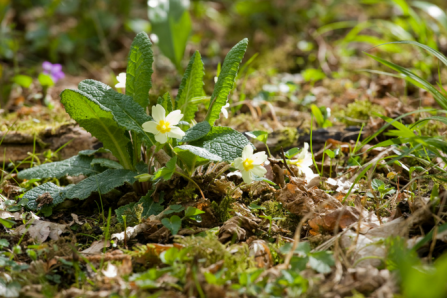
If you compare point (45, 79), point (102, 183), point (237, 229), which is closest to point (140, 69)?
point (102, 183)

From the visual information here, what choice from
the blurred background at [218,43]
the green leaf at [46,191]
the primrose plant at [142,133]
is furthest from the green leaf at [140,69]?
the blurred background at [218,43]

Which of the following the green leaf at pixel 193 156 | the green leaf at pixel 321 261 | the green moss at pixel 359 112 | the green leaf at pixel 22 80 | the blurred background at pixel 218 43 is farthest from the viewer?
the blurred background at pixel 218 43

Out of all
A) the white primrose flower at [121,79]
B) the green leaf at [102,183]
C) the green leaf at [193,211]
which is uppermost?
the white primrose flower at [121,79]

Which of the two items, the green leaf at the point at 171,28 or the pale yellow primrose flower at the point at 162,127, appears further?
the green leaf at the point at 171,28

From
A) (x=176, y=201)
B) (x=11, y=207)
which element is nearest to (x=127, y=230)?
(x=176, y=201)

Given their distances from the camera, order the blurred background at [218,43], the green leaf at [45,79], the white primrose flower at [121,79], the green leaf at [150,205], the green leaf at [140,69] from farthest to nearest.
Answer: the blurred background at [218,43] → the green leaf at [45,79] → the white primrose flower at [121,79] → the green leaf at [140,69] → the green leaf at [150,205]

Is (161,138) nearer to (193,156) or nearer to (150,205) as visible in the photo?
(193,156)

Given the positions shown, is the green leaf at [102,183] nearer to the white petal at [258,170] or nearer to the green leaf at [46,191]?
the green leaf at [46,191]

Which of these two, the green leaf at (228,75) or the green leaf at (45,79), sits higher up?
the green leaf at (228,75)
